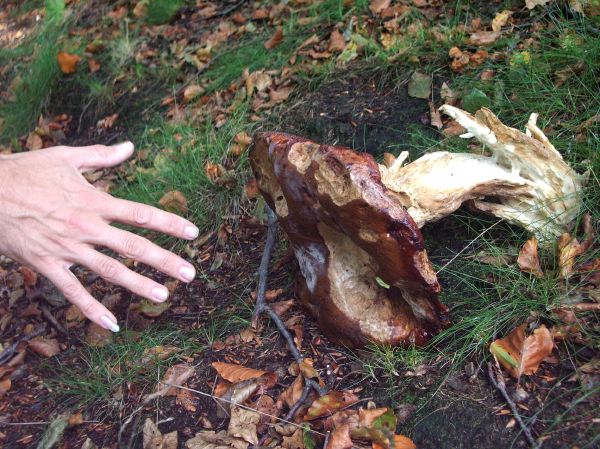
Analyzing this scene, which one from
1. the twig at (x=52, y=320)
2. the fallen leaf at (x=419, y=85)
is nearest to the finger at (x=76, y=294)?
the twig at (x=52, y=320)

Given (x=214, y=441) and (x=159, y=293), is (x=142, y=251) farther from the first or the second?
(x=214, y=441)

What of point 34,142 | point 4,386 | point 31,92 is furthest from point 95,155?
point 31,92

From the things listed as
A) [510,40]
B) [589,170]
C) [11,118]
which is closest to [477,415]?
[589,170]

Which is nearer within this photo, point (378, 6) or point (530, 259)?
point (530, 259)

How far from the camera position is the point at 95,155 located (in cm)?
216

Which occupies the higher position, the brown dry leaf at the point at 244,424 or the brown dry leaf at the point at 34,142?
the brown dry leaf at the point at 34,142

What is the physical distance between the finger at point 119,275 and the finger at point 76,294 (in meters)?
0.08

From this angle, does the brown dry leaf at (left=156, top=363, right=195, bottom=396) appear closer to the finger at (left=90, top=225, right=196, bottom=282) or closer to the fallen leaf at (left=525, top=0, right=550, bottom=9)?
the finger at (left=90, top=225, right=196, bottom=282)

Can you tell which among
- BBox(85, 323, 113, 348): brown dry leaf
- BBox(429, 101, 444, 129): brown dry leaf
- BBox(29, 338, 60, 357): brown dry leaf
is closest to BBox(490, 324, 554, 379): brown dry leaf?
BBox(429, 101, 444, 129): brown dry leaf

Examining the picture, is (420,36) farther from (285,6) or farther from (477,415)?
(477,415)

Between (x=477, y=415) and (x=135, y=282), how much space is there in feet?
4.32

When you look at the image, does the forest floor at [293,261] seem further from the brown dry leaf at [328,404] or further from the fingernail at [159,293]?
the fingernail at [159,293]

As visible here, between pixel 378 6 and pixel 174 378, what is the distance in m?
3.15

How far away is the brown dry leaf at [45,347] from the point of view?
10.6 feet
